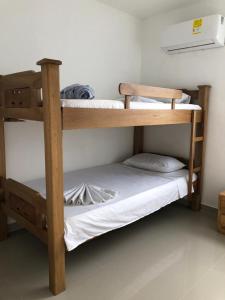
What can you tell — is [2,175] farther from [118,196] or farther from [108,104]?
[108,104]

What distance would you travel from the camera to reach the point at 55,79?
1448 millimetres

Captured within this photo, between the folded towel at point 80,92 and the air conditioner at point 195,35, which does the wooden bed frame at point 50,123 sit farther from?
the air conditioner at point 195,35

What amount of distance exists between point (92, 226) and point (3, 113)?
1114mm

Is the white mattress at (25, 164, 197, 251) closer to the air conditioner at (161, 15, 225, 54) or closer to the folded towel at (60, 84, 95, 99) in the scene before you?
the folded towel at (60, 84, 95, 99)

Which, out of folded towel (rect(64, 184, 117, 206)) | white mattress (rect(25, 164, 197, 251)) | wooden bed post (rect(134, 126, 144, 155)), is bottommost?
white mattress (rect(25, 164, 197, 251))

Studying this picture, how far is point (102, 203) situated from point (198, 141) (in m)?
1.48

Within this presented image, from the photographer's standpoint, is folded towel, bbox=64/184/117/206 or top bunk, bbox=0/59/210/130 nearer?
top bunk, bbox=0/59/210/130

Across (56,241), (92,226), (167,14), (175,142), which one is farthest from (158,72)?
(56,241)

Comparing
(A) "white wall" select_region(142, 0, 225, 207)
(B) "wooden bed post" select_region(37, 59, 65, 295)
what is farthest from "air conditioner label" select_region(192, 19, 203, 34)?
(B) "wooden bed post" select_region(37, 59, 65, 295)

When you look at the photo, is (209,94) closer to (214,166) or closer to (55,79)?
(214,166)

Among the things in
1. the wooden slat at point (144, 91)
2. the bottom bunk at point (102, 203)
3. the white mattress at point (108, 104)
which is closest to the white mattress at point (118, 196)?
the bottom bunk at point (102, 203)

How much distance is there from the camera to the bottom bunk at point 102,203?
5.64ft

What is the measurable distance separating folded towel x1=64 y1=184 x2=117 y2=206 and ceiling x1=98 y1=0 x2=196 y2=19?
2039mm

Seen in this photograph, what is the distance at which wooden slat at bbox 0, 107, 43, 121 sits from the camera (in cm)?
156
